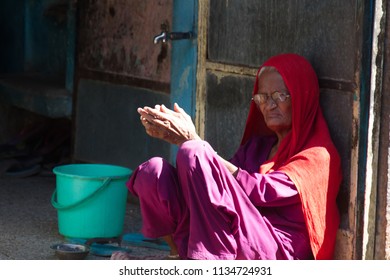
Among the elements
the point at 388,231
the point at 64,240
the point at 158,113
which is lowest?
the point at 64,240

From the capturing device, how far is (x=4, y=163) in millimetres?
7285

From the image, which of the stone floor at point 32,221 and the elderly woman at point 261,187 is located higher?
the elderly woman at point 261,187

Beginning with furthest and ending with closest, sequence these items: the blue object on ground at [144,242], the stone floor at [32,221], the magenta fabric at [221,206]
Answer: the blue object on ground at [144,242] → the stone floor at [32,221] → the magenta fabric at [221,206]

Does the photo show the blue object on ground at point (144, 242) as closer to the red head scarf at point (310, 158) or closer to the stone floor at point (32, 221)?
the stone floor at point (32, 221)

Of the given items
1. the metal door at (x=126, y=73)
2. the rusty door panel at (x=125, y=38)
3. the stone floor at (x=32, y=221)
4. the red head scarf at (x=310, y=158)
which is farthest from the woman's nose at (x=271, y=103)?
the rusty door panel at (x=125, y=38)

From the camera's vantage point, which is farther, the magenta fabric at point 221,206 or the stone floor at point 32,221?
the stone floor at point 32,221

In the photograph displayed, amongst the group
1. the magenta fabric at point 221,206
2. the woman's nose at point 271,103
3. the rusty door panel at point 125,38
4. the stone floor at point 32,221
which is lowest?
the stone floor at point 32,221

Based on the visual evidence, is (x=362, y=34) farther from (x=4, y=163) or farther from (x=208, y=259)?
(x=4, y=163)

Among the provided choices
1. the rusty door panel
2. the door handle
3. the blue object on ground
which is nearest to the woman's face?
the door handle

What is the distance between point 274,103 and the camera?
4488 mm

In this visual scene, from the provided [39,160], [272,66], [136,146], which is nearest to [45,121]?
[39,160]

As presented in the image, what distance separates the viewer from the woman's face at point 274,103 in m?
4.46

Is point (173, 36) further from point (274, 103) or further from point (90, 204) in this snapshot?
point (274, 103)
